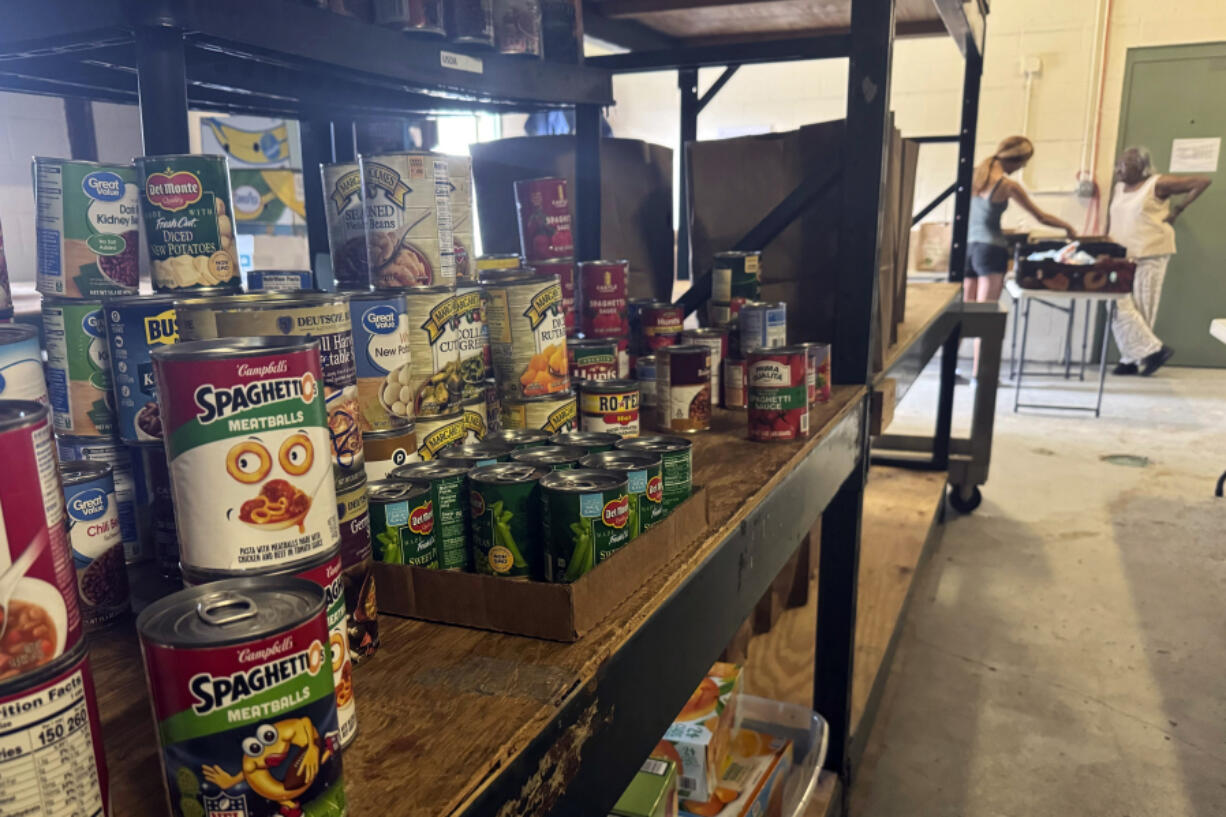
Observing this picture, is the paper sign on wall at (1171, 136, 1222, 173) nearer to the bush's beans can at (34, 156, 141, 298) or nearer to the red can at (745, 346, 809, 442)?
the red can at (745, 346, 809, 442)

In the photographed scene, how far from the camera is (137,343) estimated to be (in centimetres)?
75

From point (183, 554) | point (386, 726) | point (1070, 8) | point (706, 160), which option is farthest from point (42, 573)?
point (1070, 8)

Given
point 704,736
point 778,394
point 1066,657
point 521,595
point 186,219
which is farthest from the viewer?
point 1066,657

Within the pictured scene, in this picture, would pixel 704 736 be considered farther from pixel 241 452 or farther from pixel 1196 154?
pixel 1196 154

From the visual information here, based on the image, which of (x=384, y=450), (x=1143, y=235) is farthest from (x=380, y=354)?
(x=1143, y=235)

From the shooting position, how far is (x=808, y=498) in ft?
4.22

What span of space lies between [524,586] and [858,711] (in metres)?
1.57

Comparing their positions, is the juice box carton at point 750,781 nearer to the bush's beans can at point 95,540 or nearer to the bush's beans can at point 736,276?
the bush's beans can at point 736,276

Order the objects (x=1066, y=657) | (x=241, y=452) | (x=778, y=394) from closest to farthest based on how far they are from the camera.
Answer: (x=241, y=452) < (x=778, y=394) < (x=1066, y=657)

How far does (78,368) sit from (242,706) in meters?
0.48

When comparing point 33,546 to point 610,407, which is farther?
point 610,407

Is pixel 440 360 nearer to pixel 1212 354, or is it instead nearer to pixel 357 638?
pixel 357 638

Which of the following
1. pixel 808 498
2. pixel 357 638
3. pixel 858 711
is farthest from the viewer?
pixel 858 711

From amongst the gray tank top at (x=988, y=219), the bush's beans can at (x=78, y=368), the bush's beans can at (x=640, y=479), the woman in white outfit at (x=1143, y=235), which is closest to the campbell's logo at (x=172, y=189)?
the bush's beans can at (x=78, y=368)
